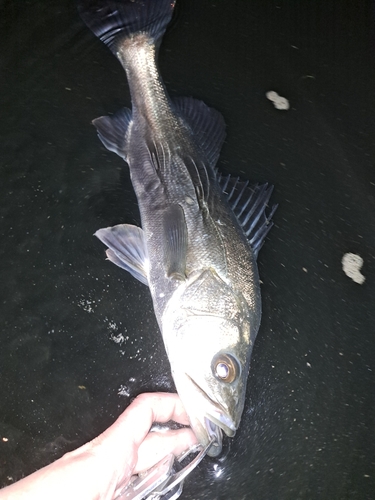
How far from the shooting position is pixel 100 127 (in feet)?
5.52

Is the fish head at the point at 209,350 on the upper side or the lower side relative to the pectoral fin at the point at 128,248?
lower

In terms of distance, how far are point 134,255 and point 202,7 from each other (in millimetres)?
1280

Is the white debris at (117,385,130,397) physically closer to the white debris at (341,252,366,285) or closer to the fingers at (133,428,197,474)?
the fingers at (133,428,197,474)

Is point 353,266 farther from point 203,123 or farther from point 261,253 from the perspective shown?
point 203,123

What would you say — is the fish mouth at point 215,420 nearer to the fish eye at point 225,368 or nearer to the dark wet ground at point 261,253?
the fish eye at point 225,368

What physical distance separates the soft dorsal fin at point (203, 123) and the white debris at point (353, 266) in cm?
73

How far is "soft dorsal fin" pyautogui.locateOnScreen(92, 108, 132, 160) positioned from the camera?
166 cm

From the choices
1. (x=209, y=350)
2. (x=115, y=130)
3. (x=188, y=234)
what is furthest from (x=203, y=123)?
(x=209, y=350)

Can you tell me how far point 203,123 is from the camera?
1.68m

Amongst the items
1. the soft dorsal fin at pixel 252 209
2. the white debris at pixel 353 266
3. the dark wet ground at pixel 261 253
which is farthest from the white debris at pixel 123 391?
the white debris at pixel 353 266

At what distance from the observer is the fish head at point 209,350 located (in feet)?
4.11

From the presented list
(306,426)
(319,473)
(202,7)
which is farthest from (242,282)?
(202,7)

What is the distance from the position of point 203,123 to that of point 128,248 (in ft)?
1.86

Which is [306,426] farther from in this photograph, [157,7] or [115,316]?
[157,7]
